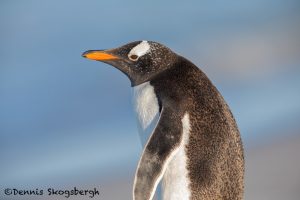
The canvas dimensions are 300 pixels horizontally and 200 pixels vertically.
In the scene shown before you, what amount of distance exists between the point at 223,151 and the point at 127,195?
14.3 ft

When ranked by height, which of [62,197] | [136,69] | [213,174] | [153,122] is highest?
[136,69]

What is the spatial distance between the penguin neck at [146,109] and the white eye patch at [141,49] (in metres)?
0.16

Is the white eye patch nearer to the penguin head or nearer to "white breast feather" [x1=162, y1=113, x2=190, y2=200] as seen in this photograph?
the penguin head

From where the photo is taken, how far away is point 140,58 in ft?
12.1

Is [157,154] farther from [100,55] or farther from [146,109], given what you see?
[100,55]

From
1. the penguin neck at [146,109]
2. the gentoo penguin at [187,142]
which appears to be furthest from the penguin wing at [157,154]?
the penguin neck at [146,109]

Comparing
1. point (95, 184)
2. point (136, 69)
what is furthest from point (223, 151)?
point (95, 184)

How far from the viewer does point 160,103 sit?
11.4ft

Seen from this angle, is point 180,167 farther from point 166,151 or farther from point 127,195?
point 127,195

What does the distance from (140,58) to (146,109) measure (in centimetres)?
29

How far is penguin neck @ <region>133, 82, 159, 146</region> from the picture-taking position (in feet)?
11.5

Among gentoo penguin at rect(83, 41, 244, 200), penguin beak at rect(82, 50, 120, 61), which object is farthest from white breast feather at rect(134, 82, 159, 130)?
penguin beak at rect(82, 50, 120, 61)

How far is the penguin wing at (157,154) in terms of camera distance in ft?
11.1

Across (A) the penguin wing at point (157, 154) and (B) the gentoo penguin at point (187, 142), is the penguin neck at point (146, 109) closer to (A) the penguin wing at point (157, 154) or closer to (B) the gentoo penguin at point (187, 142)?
(B) the gentoo penguin at point (187, 142)
